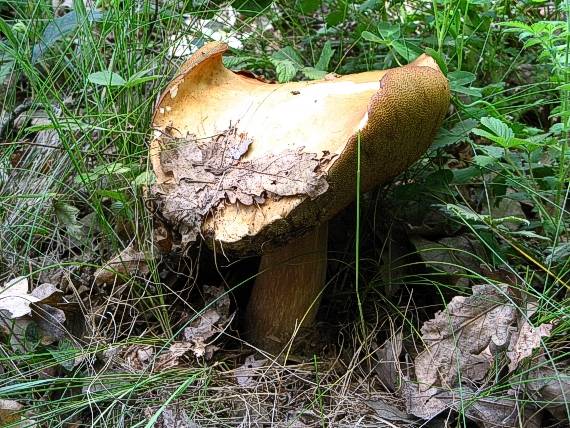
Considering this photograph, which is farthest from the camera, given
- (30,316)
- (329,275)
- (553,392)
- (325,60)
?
(325,60)

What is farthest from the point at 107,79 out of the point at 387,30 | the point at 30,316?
the point at 387,30

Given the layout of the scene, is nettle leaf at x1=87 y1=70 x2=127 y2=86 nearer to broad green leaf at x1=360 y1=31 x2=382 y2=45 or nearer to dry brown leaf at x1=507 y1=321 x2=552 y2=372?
broad green leaf at x1=360 y1=31 x2=382 y2=45

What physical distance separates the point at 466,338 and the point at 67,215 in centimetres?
98

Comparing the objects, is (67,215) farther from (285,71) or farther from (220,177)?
(285,71)

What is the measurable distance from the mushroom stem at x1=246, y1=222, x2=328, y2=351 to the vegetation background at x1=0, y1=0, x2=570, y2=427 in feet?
0.17

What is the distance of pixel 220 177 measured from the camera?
131cm

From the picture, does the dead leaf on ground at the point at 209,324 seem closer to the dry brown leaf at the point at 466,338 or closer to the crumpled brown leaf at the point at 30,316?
the crumpled brown leaf at the point at 30,316

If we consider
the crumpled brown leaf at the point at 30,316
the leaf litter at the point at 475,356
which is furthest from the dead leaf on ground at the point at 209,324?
the leaf litter at the point at 475,356

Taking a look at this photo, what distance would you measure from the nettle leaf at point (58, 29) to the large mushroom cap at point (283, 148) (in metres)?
0.46

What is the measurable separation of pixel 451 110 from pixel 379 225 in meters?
0.39

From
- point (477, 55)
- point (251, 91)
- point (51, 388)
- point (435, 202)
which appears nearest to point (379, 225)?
point (435, 202)

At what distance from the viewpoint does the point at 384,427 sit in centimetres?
129

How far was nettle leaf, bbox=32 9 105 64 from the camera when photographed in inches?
70.6

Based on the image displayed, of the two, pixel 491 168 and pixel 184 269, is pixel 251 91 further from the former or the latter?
pixel 491 168
